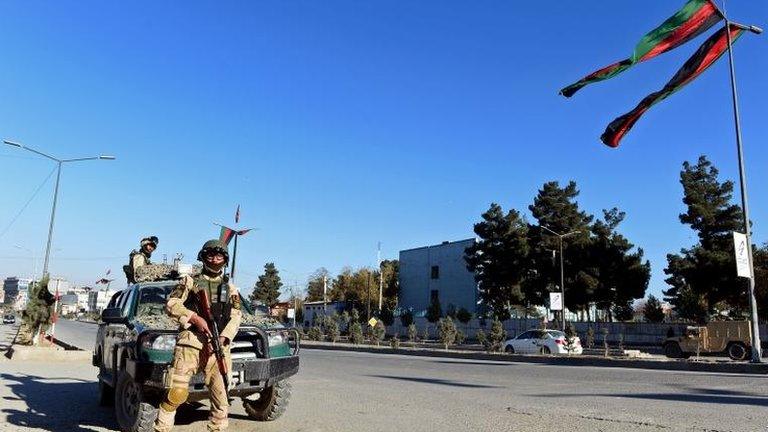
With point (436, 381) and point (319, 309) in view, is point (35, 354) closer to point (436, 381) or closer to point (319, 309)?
point (436, 381)

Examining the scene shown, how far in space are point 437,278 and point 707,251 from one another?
37.1m

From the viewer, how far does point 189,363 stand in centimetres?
567

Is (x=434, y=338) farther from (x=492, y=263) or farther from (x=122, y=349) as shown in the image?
(x=122, y=349)

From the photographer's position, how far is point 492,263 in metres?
65.8

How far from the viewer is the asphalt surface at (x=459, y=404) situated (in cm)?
784

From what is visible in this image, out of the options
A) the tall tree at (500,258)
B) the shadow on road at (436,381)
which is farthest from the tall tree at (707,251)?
the shadow on road at (436,381)

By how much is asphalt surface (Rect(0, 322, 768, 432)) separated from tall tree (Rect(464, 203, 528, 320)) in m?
47.6

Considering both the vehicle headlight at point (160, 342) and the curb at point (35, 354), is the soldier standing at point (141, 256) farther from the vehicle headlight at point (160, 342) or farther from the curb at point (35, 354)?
the curb at point (35, 354)

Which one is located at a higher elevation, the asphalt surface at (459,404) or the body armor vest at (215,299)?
the body armor vest at (215,299)

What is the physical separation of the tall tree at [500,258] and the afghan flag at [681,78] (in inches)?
1713

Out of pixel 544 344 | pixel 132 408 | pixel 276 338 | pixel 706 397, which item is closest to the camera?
pixel 132 408

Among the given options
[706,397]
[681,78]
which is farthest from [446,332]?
[706,397]

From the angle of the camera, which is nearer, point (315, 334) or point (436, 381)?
point (436, 381)

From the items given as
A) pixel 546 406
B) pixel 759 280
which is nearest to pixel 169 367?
pixel 546 406
